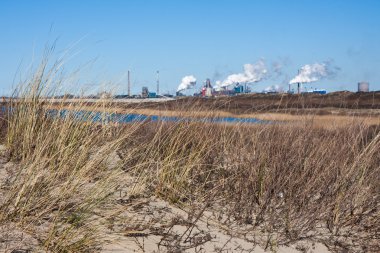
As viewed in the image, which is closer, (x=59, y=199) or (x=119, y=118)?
(x=59, y=199)

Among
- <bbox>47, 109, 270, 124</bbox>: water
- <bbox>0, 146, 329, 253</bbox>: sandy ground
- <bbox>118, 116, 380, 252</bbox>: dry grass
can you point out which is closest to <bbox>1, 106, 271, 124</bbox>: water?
<bbox>47, 109, 270, 124</bbox>: water

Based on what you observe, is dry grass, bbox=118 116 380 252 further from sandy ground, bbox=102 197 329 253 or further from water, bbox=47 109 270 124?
water, bbox=47 109 270 124

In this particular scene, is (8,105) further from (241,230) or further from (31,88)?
(241,230)

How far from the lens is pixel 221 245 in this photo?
3273mm

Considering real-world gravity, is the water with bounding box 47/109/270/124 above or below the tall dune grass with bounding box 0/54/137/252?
above

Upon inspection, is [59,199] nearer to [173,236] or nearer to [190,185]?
[173,236]

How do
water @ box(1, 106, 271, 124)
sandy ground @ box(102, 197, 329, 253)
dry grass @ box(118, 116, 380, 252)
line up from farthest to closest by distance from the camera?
water @ box(1, 106, 271, 124) < dry grass @ box(118, 116, 380, 252) < sandy ground @ box(102, 197, 329, 253)

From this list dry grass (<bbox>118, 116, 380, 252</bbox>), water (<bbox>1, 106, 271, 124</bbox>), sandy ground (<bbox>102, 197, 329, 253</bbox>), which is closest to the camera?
sandy ground (<bbox>102, 197, 329, 253</bbox>)

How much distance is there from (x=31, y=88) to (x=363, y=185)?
10.0 feet

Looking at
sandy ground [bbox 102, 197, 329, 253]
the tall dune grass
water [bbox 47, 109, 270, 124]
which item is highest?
water [bbox 47, 109, 270, 124]

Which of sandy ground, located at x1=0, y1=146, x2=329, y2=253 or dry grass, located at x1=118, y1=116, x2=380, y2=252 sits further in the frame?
dry grass, located at x1=118, y1=116, x2=380, y2=252

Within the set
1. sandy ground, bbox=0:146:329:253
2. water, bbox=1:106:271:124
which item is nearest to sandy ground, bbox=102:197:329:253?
sandy ground, bbox=0:146:329:253

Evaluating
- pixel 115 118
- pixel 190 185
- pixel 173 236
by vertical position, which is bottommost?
pixel 173 236

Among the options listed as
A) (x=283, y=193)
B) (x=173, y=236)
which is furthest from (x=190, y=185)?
(x=173, y=236)
